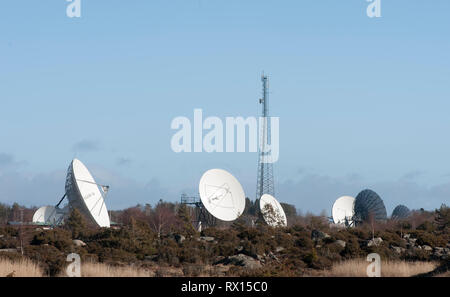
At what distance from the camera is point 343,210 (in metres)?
84.1

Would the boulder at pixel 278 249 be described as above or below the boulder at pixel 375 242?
below

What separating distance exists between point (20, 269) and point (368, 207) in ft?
197

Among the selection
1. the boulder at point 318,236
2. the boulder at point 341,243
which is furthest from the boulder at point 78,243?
the boulder at point 341,243

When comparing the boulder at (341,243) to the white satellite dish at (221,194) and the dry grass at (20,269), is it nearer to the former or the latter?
the white satellite dish at (221,194)

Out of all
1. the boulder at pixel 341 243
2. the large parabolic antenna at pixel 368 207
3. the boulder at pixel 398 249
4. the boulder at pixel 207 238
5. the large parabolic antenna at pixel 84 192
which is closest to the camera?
the boulder at pixel 398 249

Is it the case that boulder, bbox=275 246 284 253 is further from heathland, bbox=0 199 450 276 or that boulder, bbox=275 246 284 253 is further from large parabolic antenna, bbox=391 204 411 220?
large parabolic antenna, bbox=391 204 411 220

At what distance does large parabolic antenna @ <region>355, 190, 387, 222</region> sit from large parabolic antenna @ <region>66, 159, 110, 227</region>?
36.9 m

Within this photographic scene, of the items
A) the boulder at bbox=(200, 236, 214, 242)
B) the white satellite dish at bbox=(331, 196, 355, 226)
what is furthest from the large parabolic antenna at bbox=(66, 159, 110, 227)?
the white satellite dish at bbox=(331, 196, 355, 226)

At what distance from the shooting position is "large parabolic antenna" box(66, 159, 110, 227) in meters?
→ 52.2

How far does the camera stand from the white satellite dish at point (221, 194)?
63.4 metres

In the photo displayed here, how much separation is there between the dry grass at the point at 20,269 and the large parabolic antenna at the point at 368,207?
56777 mm

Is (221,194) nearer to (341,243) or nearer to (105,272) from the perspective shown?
(341,243)
